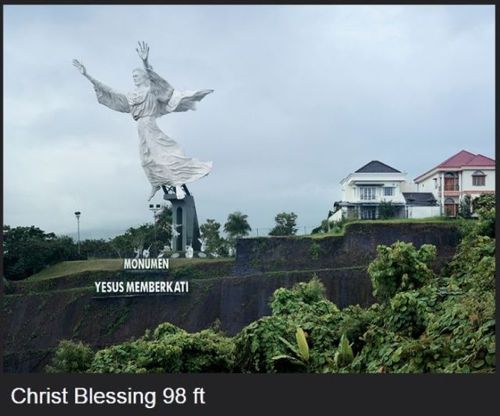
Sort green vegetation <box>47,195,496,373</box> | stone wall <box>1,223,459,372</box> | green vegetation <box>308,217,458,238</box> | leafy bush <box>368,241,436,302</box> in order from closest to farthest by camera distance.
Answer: green vegetation <box>47,195,496,373</box> → leafy bush <box>368,241,436,302</box> → stone wall <box>1,223,459,372</box> → green vegetation <box>308,217,458,238</box>

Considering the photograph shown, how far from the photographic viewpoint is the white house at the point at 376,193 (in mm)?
22703

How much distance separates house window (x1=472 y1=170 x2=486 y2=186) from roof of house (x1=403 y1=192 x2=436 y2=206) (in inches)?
44.9

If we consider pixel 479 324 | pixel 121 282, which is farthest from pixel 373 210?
pixel 479 324

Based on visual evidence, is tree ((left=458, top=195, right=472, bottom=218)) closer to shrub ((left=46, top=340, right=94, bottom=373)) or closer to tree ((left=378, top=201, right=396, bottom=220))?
tree ((left=378, top=201, right=396, bottom=220))

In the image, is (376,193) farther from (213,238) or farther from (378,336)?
(378,336)

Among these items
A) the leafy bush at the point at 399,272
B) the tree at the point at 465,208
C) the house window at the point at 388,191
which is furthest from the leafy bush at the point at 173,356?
the house window at the point at 388,191

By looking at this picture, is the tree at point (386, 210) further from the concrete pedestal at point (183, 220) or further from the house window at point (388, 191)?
the concrete pedestal at point (183, 220)

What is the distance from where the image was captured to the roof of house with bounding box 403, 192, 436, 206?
880 inches

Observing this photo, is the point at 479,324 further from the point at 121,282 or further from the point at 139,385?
the point at 121,282

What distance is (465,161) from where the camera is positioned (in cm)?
2180

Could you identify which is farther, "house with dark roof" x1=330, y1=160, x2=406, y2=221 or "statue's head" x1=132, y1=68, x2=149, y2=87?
"house with dark roof" x1=330, y1=160, x2=406, y2=221

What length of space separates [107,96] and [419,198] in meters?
8.78

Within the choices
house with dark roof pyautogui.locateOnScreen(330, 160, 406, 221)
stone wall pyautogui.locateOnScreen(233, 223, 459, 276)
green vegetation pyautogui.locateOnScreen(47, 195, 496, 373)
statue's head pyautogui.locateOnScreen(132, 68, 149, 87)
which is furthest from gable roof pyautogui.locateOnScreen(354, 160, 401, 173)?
green vegetation pyautogui.locateOnScreen(47, 195, 496, 373)

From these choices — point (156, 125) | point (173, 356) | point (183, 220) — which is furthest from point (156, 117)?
point (173, 356)
